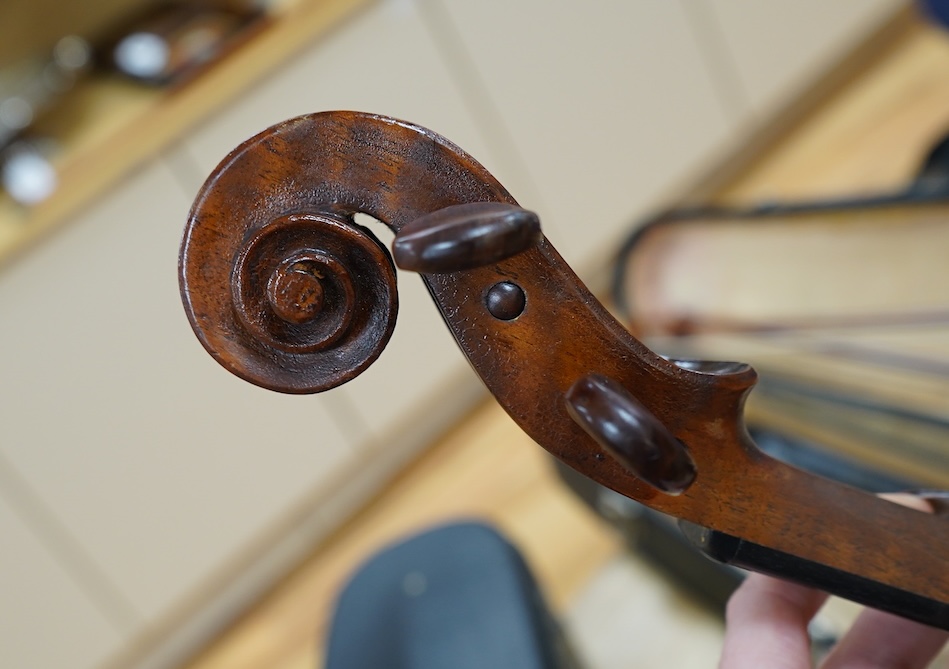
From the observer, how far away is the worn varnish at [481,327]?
0.34 metres

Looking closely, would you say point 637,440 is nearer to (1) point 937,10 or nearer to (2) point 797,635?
(2) point 797,635

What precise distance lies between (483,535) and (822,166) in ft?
4.53

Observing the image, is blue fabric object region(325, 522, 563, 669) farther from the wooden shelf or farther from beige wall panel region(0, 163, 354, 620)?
the wooden shelf

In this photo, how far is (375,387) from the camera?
162 cm

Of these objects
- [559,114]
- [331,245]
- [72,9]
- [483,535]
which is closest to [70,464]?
[483,535]

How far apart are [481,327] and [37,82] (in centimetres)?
145

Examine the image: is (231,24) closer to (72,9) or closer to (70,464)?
(72,9)

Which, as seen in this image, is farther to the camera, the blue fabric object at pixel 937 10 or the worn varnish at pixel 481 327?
the blue fabric object at pixel 937 10

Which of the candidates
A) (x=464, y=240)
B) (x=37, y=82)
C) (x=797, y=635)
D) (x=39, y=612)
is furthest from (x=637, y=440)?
(x=37, y=82)

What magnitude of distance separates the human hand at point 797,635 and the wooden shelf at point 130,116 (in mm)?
1092

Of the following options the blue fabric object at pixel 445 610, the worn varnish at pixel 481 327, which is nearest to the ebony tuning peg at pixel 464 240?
the worn varnish at pixel 481 327

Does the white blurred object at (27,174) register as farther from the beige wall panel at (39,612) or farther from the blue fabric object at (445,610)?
the blue fabric object at (445,610)

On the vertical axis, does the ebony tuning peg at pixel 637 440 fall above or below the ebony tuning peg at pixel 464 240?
below

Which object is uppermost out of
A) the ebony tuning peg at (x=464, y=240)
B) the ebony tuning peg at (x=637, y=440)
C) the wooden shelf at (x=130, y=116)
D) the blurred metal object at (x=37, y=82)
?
the blurred metal object at (x=37, y=82)
